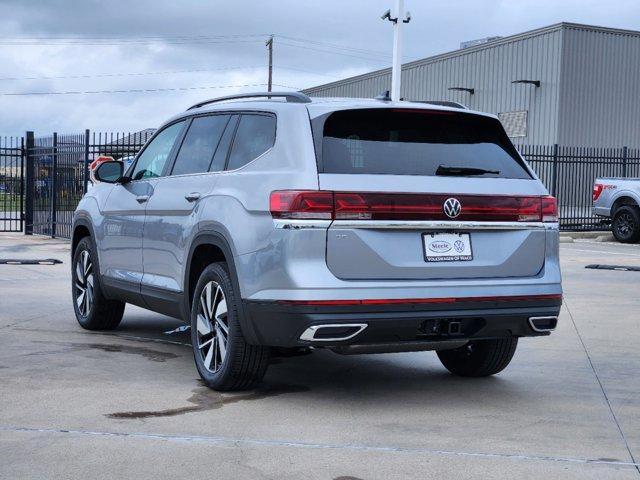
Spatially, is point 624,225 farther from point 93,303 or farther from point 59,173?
point 93,303

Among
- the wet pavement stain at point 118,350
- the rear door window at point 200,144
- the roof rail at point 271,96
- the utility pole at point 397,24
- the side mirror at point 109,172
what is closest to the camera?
the roof rail at point 271,96

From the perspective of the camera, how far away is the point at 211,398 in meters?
6.36

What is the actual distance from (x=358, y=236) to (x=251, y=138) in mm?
1177

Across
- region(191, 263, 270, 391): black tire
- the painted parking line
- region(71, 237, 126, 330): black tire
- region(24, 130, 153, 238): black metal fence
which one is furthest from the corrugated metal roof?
the painted parking line

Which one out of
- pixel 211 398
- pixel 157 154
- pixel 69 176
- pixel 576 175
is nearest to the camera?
pixel 211 398

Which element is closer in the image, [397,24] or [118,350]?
[118,350]

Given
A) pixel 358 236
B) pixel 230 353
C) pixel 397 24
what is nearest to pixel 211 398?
pixel 230 353

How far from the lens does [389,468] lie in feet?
16.0

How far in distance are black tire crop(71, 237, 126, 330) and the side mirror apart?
772mm

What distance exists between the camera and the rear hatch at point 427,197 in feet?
19.3

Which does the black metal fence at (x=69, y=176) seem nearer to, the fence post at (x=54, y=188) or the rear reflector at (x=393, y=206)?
the fence post at (x=54, y=188)

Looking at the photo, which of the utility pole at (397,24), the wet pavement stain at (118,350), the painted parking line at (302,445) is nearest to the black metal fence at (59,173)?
the utility pole at (397,24)

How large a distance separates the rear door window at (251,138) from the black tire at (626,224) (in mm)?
18857

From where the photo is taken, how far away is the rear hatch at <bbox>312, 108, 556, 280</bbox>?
5.88 metres
